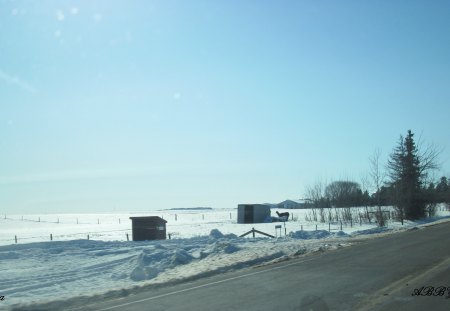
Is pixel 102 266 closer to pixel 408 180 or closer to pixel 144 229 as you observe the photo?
pixel 144 229

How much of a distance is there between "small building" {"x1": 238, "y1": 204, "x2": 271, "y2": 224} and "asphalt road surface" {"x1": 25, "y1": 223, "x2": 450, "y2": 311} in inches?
2064

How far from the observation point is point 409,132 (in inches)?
2360

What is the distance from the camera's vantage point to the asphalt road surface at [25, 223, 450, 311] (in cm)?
912

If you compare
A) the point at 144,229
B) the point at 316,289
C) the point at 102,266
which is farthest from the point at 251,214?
the point at 316,289

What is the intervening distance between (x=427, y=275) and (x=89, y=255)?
17829 mm

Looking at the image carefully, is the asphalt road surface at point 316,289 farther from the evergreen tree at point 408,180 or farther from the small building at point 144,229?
the evergreen tree at point 408,180

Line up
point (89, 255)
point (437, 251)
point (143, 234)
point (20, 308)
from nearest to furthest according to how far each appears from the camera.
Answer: point (20, 308), point (437, 251), point (89, 255), point (143, 234)

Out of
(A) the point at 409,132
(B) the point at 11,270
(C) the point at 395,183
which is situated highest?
(A) the point at 409,132

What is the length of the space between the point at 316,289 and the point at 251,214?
58120mm

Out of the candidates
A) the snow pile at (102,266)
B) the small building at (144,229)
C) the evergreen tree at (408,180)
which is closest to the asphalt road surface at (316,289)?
the snow pile at (102,266)

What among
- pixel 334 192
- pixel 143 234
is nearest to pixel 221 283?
pixel 143 234

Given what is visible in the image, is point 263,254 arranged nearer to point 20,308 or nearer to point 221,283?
point 221,283

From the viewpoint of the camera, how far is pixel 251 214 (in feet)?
225

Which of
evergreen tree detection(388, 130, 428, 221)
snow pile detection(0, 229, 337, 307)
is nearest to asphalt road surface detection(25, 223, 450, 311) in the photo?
snow pile detection(0, 229, 337, 307)
